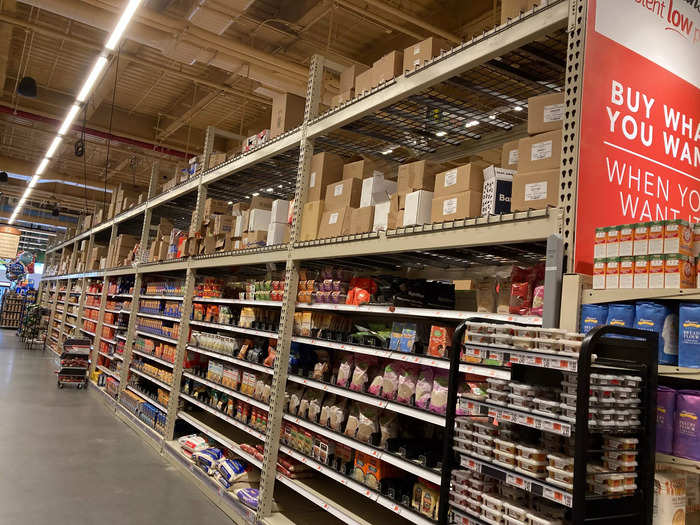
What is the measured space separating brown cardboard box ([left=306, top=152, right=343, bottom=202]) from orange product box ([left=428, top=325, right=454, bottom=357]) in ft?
4.80

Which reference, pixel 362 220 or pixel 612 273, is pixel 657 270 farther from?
pixel 362 220

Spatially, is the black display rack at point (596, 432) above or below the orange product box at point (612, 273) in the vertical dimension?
below

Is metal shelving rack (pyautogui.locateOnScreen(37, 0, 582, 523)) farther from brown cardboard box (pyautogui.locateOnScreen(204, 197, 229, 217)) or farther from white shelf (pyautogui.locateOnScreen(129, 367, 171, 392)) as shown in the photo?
white shelf (pyautogui.locateOnScreen(129, 367, 171, 392))

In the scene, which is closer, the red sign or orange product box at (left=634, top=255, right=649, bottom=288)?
orange product box at (left=634, top=255, right=649, bottom=288)

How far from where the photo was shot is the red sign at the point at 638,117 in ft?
6.57

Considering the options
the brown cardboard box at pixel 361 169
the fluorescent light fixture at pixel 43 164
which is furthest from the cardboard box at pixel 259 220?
the fluorescent light fixture at pixel 43 164

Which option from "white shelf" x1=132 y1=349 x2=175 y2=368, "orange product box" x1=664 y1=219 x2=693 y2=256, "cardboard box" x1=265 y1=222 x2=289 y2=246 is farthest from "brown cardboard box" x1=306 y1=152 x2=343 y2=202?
"white shelf" x1=132 y1=349 x2=175 y2=368

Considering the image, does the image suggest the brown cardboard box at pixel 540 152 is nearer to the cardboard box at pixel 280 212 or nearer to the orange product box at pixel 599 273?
the orange product box at pixel 599 273

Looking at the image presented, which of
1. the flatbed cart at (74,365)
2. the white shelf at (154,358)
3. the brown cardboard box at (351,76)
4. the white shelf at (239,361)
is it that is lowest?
the flatbed cart at (74,365)

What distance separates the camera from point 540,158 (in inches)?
84.0

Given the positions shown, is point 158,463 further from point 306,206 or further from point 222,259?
point 306,206

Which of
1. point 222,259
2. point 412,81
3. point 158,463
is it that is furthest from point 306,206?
point 158,463

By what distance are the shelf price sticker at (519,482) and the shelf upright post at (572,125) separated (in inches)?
29.8

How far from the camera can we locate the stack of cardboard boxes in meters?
2.08
